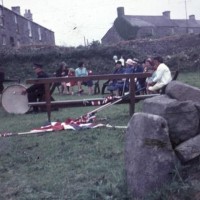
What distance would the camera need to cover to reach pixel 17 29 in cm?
5062

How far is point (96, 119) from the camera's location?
33.0ft

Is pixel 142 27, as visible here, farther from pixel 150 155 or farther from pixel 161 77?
pixel 150 155

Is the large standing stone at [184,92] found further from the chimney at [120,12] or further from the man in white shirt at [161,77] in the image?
the chimney at [120,12]

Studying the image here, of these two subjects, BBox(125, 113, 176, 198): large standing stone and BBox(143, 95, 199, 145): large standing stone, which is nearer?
BBox(125, 113, 176, 198): large standing stone

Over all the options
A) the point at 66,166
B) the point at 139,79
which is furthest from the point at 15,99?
the point at 66,166

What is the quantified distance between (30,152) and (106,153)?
57.3 inches

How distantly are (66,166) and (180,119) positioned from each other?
2.17 metres

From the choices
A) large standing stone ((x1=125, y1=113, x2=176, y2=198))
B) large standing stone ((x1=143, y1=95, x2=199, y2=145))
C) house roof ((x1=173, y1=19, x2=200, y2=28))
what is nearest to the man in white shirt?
large standing stone ((x1=143, y1=95, x2=199, y2=145))

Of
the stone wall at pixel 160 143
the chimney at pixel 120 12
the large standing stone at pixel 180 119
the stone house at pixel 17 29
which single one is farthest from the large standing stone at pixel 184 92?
the chimney at pixel 120 12

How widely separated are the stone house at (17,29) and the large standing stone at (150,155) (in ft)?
127

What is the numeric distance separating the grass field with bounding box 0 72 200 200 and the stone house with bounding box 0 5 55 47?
35037mm

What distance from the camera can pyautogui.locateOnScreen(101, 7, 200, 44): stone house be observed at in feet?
189

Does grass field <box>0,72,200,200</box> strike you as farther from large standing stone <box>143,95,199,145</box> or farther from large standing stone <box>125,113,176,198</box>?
large standing stone <box>143,95,199,145</box>

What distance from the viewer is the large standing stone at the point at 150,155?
4082 mm
